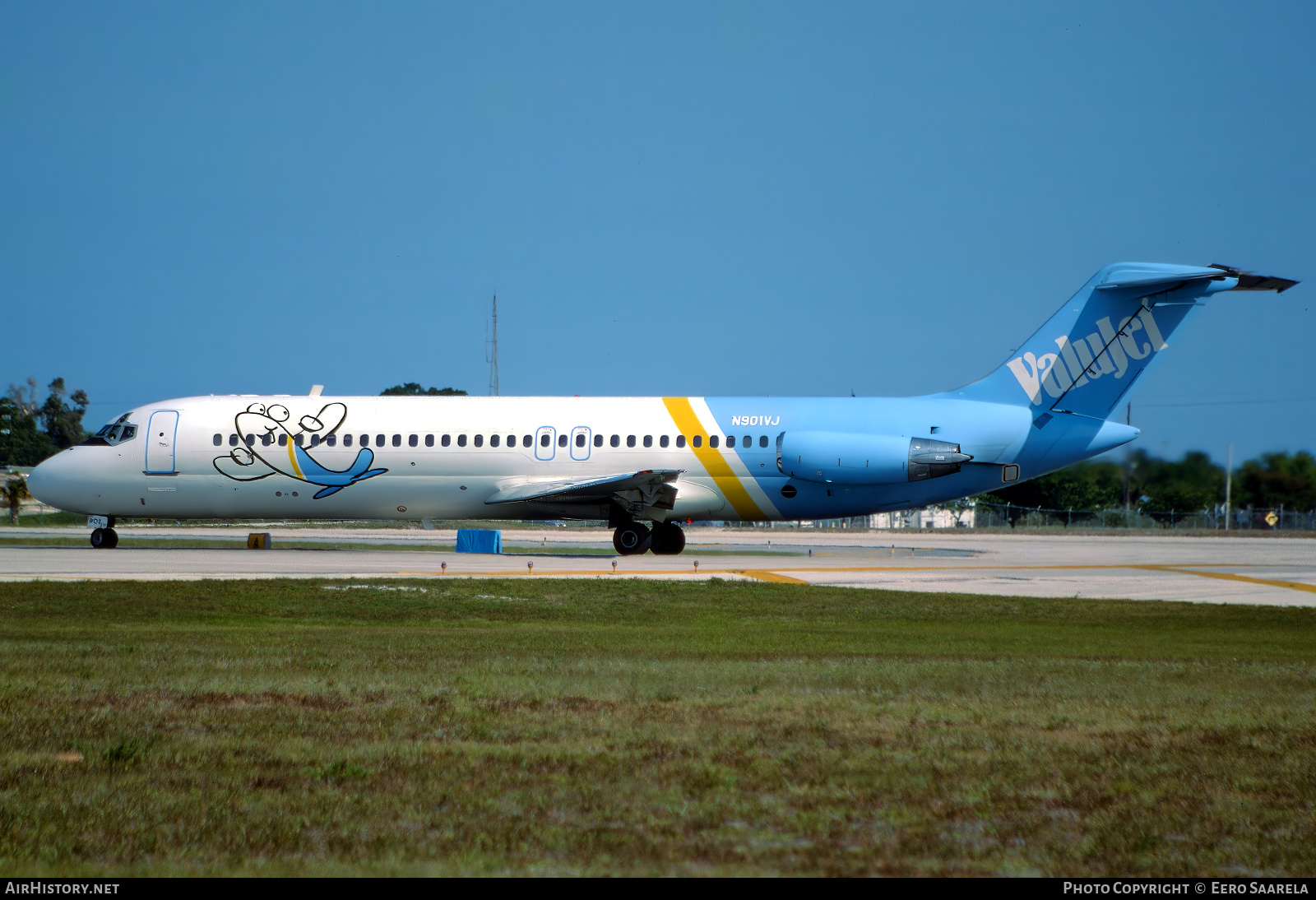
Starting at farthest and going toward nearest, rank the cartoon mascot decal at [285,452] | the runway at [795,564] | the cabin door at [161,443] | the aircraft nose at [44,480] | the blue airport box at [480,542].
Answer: the blue airport box at [480,542]
the aircraft nose at [44,480]
the cabin door at [161,443]
the cartoon mascot decal at [285,452]
the runway at [795,564]

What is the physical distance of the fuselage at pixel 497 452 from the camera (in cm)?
2914

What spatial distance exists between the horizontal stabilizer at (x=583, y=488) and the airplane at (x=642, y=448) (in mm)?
51

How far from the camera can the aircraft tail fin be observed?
27.6m

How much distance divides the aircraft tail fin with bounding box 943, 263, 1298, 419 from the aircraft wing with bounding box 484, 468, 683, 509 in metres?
8.95

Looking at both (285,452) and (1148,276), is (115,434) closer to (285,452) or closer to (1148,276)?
(285,452)

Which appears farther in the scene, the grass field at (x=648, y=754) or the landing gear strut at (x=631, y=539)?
the landing gear strut at (x=631, y=539)

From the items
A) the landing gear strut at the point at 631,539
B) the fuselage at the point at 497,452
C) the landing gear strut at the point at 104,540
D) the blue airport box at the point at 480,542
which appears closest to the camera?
the fuselage at the point at 497,452

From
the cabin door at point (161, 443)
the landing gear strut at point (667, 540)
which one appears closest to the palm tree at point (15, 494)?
the cabin door at point (161, 443)

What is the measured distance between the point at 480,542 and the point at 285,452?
6158 millimetres

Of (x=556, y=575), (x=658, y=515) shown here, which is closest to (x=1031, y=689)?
(x=556, y=575)

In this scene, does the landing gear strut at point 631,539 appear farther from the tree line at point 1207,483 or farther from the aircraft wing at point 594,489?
the tree line at point 1207,483

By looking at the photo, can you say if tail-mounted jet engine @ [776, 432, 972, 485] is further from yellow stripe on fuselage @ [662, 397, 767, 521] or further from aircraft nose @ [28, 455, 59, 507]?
aircraft nose @ [28, 455, 59, 507]

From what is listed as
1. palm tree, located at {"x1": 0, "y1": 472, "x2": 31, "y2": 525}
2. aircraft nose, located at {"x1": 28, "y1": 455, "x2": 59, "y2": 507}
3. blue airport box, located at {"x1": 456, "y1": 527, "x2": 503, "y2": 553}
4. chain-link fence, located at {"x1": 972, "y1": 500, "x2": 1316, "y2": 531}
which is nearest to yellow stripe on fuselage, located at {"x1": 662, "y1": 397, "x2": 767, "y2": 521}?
blue airport box, located at {"x1": 456, "y1": 527, "x2": 503, "y2": 553}

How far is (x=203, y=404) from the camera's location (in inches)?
1244
